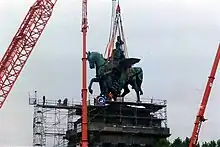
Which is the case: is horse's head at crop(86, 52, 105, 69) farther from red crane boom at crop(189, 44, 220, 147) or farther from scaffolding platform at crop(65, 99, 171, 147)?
red crane boom at crop(189, 44, 220, 147)

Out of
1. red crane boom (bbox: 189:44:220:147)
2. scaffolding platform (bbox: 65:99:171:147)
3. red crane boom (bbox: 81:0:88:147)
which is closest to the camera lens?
red crane boom (bbox: 81:0:88:147)

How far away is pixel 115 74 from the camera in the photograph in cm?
11481

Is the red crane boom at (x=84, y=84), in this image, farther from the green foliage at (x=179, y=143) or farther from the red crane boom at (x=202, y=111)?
the green foliage at (x=179, y=143)

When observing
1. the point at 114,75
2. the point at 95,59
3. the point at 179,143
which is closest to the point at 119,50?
the point at 114,75

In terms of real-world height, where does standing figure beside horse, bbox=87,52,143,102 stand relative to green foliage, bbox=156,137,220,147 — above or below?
above

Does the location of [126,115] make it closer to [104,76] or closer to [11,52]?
[104,76]

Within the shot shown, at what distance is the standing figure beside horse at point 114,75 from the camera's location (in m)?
114

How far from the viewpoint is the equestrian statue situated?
373ft

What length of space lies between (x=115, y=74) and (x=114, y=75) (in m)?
0.25

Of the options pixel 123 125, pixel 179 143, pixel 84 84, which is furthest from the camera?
pixel 179 143

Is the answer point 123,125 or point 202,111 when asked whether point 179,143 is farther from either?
point 202,111

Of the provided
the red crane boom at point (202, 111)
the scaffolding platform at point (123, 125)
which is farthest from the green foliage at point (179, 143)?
the red crane boom at point (202, 111)

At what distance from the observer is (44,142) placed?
391 feet

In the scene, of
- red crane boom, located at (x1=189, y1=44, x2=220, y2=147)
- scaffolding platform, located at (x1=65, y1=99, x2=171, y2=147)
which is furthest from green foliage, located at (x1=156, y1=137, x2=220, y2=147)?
red crane boom, located at (x1=189, y1=44, x2=220, y2=147)
